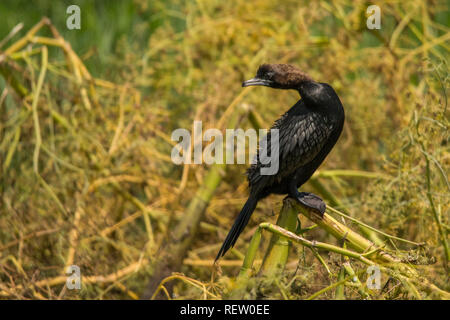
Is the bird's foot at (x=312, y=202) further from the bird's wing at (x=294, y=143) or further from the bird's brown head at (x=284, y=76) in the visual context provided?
the bird's brown head at (x=284, y=76)

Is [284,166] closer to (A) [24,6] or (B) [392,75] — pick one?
(B) [392,75]

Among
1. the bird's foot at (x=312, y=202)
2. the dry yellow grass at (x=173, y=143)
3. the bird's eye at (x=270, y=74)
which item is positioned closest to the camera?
the bird's foot at (x=312, y=202)

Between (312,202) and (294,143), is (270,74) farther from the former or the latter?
(312,202)

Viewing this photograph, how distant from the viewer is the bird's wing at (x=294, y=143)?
5.25 ft

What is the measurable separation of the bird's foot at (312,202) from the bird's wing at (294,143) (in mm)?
118

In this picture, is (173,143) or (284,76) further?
(173,143)

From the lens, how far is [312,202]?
1.52m

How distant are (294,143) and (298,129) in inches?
1.6

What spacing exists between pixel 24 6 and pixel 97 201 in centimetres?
215

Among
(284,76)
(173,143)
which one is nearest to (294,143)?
(284,76)

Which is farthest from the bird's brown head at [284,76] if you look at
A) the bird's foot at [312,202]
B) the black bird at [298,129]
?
the bird's foot at [312,202]
